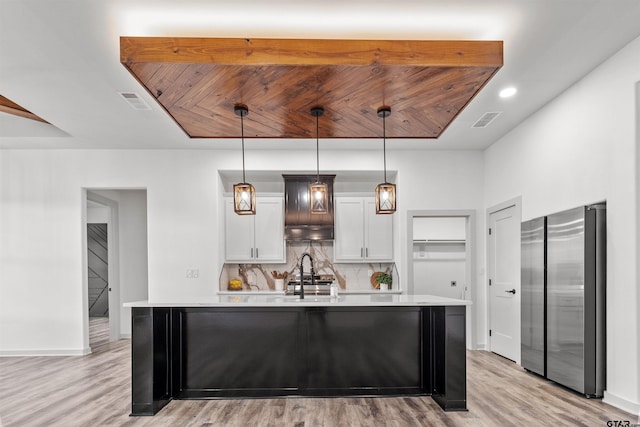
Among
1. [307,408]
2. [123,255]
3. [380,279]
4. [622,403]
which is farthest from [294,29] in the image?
[123,255]

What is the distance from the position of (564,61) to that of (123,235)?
6631 millimetres

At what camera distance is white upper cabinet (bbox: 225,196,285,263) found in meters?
6.34

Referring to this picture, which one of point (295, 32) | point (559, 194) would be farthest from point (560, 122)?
point (295, 32)

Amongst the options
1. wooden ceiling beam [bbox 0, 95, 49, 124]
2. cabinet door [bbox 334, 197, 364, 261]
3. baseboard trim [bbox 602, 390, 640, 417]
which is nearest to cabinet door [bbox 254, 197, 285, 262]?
cabinet door [bbox 334, 197, 364, 261]

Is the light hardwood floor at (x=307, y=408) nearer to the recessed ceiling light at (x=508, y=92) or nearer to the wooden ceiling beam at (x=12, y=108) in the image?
the recessed ceiling light at (x=508, y=92)

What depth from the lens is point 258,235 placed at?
636 centimetres

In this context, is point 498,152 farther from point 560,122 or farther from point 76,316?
point 76,316

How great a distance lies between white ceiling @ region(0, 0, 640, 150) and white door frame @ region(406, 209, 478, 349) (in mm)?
2279

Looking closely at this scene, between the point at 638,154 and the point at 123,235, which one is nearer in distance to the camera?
the point at 638,154

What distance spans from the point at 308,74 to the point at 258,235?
11.5 ft

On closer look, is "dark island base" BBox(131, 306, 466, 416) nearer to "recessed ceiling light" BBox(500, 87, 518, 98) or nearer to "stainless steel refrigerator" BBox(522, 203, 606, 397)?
"stainless steel refrigerator" BBox(522, 203, 606, 397)

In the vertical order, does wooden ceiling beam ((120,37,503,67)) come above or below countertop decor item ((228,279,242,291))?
above

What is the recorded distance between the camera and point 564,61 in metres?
3.60

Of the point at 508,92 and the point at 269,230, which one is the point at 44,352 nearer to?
the point at 269,230
